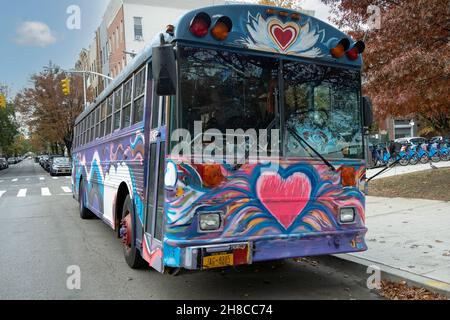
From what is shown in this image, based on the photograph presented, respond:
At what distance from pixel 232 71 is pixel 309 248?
204 cm

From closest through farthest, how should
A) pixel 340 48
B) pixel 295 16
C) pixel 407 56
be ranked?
pixel 295 16, pixel 340 48, pixel 407 56

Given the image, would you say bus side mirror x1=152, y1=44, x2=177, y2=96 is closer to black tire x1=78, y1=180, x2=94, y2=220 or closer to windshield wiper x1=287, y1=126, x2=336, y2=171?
windshield wiper x1=287, y1=126, x2=336, y2=171

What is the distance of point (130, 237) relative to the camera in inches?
230

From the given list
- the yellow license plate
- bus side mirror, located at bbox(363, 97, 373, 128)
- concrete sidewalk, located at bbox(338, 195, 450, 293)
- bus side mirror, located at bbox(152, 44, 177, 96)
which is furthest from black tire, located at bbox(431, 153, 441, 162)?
bus side mirror, located at bbox(152, 44, 177, 96)

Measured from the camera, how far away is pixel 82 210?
1109 cm

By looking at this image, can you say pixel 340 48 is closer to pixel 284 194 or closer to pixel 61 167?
pixel 284 194

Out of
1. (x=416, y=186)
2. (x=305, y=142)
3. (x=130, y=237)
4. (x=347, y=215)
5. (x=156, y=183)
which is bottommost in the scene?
(x=130, y=237)

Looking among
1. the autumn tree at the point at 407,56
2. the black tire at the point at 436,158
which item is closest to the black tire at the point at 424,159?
the black tire at the point at 436,158

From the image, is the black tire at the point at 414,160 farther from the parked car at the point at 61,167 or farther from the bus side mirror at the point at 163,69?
the parked car at the point at 61,167

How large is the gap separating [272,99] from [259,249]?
5.12ft

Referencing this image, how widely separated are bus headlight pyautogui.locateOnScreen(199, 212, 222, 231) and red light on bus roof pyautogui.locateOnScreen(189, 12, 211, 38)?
176cm

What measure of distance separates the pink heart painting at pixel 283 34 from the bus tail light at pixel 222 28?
53 centimetres

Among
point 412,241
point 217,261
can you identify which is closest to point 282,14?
point 217,261

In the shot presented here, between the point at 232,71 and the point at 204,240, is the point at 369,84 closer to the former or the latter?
the point at 232,71
